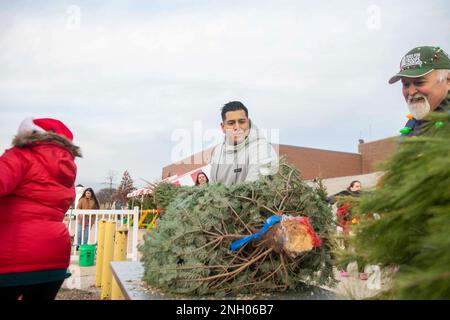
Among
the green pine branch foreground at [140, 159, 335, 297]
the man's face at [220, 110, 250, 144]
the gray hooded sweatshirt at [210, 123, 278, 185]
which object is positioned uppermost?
the man's face at [220, 110, 250, 144]

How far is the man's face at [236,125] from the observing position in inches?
110

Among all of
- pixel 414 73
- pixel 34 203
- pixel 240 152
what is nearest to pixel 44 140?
pixel 34 203

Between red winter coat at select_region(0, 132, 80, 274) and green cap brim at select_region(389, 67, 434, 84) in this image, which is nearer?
red winter coat at select_region(0, 132, 80, 274)

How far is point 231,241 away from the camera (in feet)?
6.20

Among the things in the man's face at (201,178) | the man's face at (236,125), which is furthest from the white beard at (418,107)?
the man's face at (201,178)

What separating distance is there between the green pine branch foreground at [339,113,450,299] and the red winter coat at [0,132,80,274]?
1.90 m

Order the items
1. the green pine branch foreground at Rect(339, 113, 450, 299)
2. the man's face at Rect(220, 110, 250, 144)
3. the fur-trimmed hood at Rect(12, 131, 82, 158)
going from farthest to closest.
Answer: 1. the man's face at Rect(220, 110, 250, 144)
2. the fur-trimmed hood at Rect(12, 131, 82, 158)
3. the green pine branch foreground at Rect(339, 113, 450, 299)

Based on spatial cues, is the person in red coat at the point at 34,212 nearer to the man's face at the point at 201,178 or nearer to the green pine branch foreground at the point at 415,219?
the green pine branch foreground at the point at 415,219

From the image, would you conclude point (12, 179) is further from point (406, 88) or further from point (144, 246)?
point (406, 88)

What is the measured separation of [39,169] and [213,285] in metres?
1.32

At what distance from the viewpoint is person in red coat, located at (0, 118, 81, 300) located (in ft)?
6.98

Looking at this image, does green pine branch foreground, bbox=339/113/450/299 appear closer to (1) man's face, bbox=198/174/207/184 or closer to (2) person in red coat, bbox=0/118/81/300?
(2) person in red coat, bbox=0/118/81/300

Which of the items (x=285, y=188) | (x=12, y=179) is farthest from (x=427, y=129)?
(x=12, y=179)

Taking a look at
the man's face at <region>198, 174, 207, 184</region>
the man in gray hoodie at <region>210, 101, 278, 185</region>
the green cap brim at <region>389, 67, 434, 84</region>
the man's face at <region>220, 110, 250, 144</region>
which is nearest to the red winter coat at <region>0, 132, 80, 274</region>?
the man in gray hoodie at <region>210, 101, 278, 185</region>
